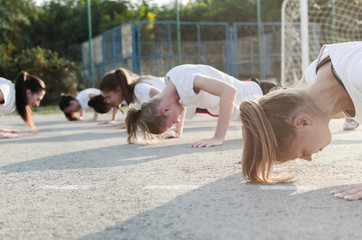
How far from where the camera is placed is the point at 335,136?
12.4 feet

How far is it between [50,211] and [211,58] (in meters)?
16.7

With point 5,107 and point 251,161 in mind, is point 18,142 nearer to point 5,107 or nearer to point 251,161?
point 5,107

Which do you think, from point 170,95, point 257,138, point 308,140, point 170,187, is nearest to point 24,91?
point 170,95

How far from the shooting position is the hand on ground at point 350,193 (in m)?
1.60

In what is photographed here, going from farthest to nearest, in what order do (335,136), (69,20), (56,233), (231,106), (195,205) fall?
(69,20) → (335,136) → (231,106) → (195,205) → (56,233)

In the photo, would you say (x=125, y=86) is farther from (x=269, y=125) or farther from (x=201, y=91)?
(x=269, y=125)

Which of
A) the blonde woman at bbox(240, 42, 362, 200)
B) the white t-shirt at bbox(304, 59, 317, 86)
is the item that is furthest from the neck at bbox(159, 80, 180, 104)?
the blonde woman at bbox(240, 42, 362, 200)

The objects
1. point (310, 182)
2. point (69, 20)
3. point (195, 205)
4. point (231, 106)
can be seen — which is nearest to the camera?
point (195, 205)

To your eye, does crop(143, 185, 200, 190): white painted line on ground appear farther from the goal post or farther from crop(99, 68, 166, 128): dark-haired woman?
the goal post

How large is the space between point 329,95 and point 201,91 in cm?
170

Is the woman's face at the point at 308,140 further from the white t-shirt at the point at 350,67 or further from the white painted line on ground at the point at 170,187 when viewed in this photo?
the white painted line on ground at the point at 170,187

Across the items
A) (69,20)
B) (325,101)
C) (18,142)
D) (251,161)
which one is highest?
(69,20)

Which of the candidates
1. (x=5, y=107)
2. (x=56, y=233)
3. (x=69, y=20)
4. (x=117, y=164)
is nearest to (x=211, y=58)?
(x=69, y=20)

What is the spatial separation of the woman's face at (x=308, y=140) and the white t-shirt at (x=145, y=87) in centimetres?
286
